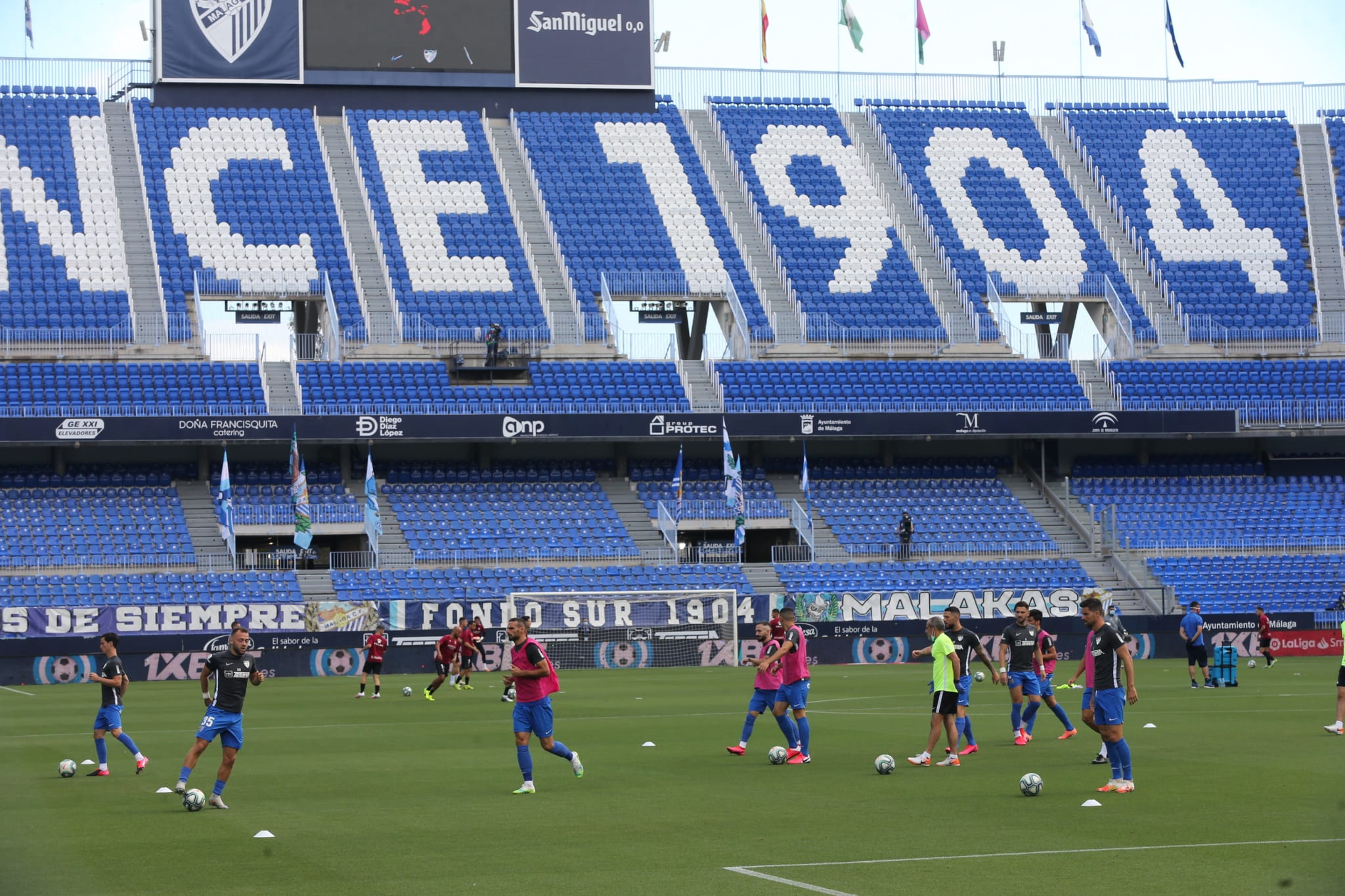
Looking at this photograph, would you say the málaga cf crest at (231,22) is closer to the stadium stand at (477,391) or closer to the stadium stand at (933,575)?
the stadium stand at (477,391)

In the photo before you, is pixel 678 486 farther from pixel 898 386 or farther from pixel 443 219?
pixel 443 219

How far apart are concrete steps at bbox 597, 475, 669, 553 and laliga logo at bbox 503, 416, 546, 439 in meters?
3.95

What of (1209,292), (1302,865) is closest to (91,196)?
(1209,292)

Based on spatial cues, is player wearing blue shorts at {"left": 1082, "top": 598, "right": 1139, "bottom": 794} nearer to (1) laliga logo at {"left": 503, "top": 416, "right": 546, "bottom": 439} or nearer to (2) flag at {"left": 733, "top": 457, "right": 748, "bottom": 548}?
(2) flag at {"left": 733, "top": 457, "right": 748, "bottom": 548}

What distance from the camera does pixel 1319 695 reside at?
34.7 metres

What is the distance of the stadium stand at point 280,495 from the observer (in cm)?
5412

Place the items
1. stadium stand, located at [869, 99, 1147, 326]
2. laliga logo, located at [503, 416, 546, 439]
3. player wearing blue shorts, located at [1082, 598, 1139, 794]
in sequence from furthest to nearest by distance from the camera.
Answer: stadium stand, located at [869, 99, 1147, 326], laliga logo, located at [503, 416, 546, 439], player wearing blue shorts, located at [1082, 598, 1139, 794]

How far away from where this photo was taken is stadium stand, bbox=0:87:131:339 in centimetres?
5709

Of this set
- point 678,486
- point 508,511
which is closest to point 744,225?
point 678,486

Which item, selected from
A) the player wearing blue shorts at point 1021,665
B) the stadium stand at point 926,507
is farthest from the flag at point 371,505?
the player wearing blue shorts at point 1021,665

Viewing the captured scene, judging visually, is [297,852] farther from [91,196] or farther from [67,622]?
[91,196]

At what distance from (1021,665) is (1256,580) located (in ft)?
109

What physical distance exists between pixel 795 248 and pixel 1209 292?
53.5 feet

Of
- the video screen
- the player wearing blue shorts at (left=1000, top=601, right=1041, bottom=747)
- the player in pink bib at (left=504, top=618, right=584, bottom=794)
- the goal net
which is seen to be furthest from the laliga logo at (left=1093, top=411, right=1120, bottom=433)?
the player in pink bib at (left=504, top=618, right=584, bottom=794)
